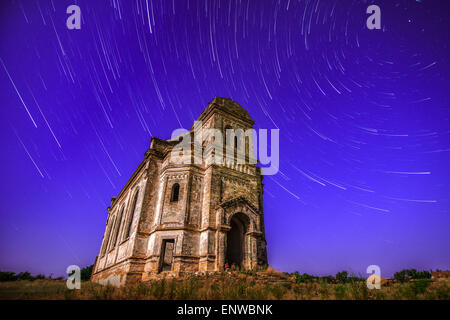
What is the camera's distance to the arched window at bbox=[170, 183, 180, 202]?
663 inches

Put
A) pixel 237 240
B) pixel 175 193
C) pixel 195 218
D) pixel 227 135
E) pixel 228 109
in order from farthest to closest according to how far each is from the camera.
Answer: pixel 228 109, pixel 227 135, pixel 237 240, pixel 175 193, pixel 195 218

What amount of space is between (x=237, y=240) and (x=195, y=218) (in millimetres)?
4013

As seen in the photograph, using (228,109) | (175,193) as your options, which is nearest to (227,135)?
(228,109)

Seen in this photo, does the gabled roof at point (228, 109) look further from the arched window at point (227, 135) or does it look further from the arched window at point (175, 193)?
the arched window at point (175, 193)

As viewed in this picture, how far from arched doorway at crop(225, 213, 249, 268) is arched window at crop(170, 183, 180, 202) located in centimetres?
460

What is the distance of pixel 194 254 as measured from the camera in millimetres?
14719

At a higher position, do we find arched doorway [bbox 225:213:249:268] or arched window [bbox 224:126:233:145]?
arched window [bbox 224:126:233:145]

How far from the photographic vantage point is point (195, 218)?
52.5ft

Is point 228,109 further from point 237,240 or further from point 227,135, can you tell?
point 237,240

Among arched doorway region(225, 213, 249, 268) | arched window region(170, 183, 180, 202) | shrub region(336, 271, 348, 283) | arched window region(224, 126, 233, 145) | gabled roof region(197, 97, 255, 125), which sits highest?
gabled roof region(197, 97, 255, 125)

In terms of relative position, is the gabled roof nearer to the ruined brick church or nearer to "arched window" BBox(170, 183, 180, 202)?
the ruined brick church

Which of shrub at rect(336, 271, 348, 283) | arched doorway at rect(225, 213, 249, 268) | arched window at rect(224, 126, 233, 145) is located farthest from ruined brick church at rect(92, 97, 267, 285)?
shrub at rect(336, 271, 348, 283)
